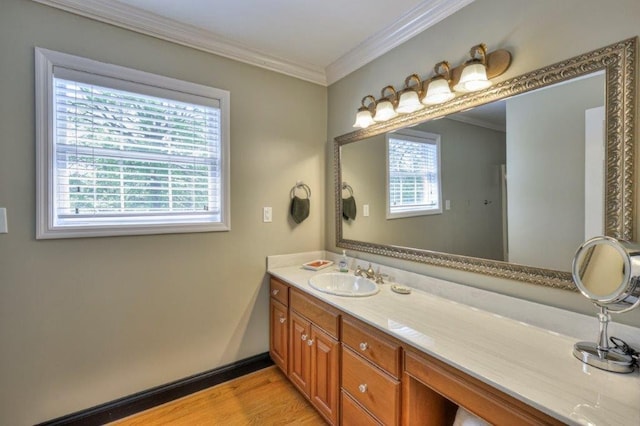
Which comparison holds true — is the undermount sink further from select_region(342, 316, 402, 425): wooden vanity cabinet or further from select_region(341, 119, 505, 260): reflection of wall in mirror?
select_region(342, 316, 402, 425): wooden vanity cabinet

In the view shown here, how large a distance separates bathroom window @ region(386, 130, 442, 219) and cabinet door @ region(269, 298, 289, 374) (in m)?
1.05

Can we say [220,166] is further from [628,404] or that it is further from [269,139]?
[628,404]

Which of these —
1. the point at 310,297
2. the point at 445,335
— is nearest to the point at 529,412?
the point at 445,335

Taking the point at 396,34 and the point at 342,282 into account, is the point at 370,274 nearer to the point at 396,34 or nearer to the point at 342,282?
the point at 342,282

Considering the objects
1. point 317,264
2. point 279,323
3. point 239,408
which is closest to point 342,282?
point 317,264

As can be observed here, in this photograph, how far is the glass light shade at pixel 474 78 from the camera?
139 centimetres

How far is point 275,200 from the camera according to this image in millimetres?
2361

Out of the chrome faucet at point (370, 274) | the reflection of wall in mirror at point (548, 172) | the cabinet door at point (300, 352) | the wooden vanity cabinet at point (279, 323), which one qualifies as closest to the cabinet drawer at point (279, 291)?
the wooden vanity cabinet at point (279, 323)

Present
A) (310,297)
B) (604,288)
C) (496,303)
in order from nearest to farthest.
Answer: (604,288) → (496,303) → (310,297)

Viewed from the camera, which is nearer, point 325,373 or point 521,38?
point 521,38

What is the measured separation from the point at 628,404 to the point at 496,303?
0.61 m

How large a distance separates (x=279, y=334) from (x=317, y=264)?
591 mm

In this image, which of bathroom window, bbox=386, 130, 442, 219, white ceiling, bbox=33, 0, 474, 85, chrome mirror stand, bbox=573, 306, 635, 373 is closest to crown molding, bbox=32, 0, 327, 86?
white ceiling, bbox=33, 0, 474, 85

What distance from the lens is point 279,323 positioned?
2.19 m
